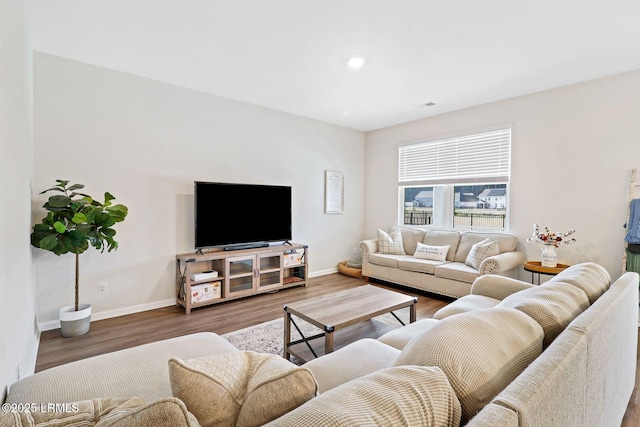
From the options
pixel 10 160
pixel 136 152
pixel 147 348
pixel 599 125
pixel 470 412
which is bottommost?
pixel 147 348

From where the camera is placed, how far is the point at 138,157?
3367 mm

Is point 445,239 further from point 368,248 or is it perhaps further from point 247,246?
point 247,246

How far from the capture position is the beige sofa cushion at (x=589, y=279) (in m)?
1.52

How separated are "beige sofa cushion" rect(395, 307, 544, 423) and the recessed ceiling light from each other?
8.39ft

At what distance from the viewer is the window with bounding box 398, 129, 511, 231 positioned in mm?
4176

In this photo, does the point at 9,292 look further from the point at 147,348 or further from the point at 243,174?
the point at 243,174

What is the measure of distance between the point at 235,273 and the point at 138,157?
5.61 ft

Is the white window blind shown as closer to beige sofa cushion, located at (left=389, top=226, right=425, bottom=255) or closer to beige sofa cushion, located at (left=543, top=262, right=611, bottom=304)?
beige sofa cushion, located at (left=389, top=226, right=425, bottom=255)

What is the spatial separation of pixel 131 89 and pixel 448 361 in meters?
3.85

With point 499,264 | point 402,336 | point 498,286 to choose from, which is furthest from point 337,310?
point 499,264

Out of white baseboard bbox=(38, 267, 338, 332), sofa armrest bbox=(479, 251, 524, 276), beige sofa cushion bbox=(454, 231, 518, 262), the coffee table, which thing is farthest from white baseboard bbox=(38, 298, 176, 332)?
beige sofa cushion bbox=(454, 231, 518, 262)

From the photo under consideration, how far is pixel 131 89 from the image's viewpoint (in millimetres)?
3301

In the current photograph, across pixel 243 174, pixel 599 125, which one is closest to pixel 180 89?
pixel 243 174

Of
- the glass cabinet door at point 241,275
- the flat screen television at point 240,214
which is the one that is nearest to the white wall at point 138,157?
the flat screen television at point 240,214
